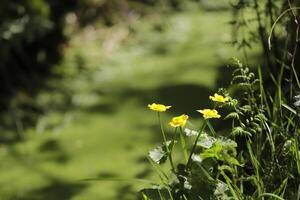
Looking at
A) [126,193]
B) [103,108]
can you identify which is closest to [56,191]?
[126,193]

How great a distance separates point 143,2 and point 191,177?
12.5 ft

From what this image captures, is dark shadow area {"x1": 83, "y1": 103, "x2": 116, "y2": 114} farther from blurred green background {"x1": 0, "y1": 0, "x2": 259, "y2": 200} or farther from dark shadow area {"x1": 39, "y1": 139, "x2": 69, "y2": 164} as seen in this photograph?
dark shadow area {"x1": 39, "y1": 139, "x2": 69, "y2": 164}

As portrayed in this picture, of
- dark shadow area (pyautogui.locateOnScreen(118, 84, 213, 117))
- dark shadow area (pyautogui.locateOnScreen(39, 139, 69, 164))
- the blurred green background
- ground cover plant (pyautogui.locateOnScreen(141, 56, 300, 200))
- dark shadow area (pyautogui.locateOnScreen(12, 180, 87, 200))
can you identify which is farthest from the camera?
dark shadow area (pyautogui.locateOnScreen(118, 84, 213, 117))

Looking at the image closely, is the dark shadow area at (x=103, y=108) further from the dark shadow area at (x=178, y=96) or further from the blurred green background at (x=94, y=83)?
the dark shadow area at (x=178, y=96)

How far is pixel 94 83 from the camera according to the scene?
4.43 meters

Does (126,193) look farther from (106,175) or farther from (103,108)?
(103,108)

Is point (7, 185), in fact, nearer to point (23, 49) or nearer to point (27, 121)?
point (27, 121)

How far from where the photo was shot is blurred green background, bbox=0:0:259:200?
3316 mm

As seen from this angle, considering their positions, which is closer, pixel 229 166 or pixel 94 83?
pixel 229 166

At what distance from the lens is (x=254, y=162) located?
1.85m

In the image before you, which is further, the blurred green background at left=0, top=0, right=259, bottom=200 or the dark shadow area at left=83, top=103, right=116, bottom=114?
the dark shadow area at left=83, top=103, right=116, bottom=114

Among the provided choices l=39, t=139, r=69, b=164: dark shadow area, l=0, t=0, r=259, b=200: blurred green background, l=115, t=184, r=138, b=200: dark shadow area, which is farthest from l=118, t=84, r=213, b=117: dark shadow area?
l=115, t=184, r=138, b=200: dark shadow area

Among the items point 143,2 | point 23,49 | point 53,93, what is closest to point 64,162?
point 53,93

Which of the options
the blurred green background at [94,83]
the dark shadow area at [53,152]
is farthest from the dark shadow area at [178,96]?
the dark shadow area at [53,152]
